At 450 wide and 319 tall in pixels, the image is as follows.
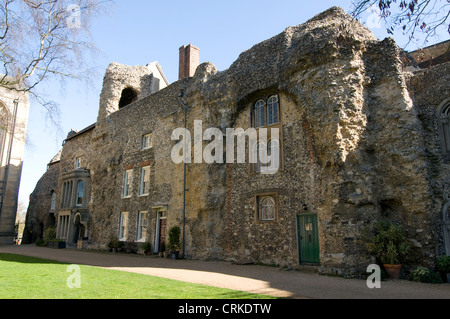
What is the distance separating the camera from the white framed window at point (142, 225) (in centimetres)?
2016

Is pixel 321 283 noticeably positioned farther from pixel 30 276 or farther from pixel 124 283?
pixel 30 276

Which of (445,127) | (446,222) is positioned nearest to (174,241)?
(446,222)

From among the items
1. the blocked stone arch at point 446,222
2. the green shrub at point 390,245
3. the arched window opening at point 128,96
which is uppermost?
the arched window opening at point 128,96

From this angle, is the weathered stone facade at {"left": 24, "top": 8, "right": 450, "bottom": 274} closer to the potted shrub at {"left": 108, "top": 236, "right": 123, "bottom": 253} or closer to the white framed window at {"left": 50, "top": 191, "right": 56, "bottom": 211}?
the potted shrub at {"left": 108, "top": 236, "right": 123, "bottom": 253}

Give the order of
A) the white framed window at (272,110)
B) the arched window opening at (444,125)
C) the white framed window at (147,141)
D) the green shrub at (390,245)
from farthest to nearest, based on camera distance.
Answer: the white framed window at (147,141)
the white framed window at (272,110)
the arched window opening at (444,125)
the green shrub at (390,245)

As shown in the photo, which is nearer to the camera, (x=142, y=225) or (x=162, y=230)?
(x=162, y=230)

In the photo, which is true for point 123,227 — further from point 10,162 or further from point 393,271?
point 393,271

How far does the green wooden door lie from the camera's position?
481 inches

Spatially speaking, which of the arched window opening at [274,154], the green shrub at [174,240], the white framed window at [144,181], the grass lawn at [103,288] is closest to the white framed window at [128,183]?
the white framed window at [144,181]

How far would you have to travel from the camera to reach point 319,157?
12203mm

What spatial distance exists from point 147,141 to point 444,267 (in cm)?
1722

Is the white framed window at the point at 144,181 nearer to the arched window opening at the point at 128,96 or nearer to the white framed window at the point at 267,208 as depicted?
the white framed window at the point at 267,208

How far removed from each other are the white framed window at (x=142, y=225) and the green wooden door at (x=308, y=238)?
1067cm
